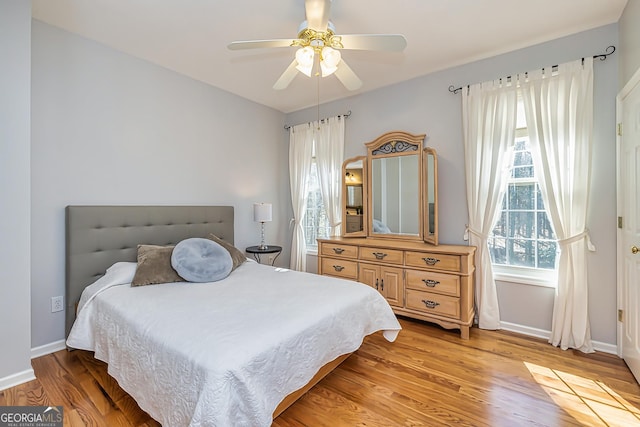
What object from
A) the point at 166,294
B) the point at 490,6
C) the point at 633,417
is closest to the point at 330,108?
the point at 490,6

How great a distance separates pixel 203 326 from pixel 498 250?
2805 mm

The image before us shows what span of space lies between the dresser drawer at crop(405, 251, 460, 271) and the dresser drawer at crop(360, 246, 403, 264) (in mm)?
107

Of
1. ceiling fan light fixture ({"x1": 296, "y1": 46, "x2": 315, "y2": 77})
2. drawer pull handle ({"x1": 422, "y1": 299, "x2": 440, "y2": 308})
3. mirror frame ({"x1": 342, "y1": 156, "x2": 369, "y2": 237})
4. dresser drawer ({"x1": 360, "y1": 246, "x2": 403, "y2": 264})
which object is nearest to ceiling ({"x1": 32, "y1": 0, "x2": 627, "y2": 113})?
ceiling fan light fixture ({"x1": 296, "y1": 46, "x2": 315, "y2": 77})

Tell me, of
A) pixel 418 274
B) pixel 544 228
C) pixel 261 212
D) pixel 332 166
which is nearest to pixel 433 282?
pixel 418 274

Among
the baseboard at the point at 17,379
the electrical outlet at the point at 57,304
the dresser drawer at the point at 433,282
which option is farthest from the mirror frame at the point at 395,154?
the baseboard at the point at 17,379

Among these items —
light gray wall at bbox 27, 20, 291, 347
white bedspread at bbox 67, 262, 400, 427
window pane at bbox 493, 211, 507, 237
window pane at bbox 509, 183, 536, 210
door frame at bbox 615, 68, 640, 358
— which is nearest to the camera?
white bedspread at bbox 67, 262, 400, 427

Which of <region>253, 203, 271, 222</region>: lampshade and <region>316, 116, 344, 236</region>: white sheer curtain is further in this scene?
<region>316, 116, 344, 236</region>: white sheer curtain

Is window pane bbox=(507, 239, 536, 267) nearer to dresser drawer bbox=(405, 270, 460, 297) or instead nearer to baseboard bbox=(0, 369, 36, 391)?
dresser drawer bbox=(405, 270, 460, 297)

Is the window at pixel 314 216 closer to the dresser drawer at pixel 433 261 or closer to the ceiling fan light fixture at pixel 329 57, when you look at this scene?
the dresser drawer at pixel 433 261

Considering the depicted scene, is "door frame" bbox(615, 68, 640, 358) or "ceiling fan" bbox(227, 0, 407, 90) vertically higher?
"ceiling fan" bbox(227, 0, 407, 90)

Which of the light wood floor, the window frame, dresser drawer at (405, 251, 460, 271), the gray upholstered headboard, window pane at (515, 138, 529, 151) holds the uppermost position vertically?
window pane at (515, 138, 529, 151)

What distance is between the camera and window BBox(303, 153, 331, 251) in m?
4.21

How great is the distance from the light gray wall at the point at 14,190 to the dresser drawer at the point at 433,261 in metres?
3.09

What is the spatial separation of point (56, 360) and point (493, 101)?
4.42m
